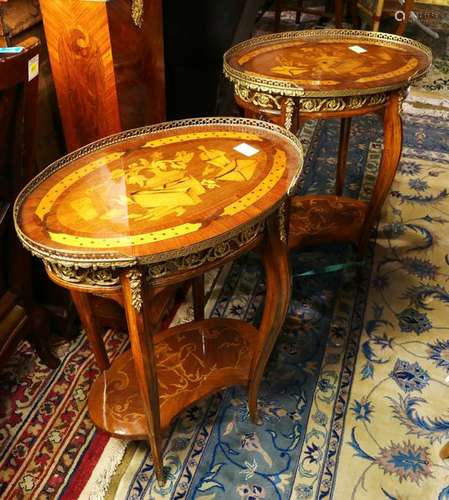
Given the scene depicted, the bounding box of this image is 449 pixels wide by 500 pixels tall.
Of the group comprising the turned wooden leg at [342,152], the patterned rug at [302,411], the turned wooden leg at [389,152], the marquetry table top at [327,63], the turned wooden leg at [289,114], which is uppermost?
the marquetry table top at [327,63]

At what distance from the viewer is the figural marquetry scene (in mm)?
976

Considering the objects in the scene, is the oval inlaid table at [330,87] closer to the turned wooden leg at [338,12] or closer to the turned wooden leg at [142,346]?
the turned wooden leg at [142,346]

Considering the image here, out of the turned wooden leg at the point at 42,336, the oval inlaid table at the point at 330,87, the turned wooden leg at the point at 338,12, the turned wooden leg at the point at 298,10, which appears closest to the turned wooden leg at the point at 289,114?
the oval inlaid table at the point at 330,87

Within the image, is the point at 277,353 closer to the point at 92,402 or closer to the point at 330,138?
the point at 92,402

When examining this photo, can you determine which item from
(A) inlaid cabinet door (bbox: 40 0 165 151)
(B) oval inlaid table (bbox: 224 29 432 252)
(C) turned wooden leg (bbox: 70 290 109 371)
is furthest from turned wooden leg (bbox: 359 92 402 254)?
(C) turned wooden leg (bbox: 70 290 109 371)

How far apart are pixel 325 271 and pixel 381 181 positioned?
0.34 meters

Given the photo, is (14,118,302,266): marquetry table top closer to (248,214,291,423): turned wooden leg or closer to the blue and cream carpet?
(248,214,291,423): turned wooden leg

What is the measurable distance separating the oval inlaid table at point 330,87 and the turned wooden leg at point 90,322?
28.0 inches

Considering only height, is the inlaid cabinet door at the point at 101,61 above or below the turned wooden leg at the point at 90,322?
above

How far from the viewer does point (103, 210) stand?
38.1 inches

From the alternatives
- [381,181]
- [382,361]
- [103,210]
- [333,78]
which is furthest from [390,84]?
[103,210]

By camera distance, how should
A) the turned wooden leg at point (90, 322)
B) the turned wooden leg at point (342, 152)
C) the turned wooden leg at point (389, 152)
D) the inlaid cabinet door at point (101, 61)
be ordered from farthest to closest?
1. the turned wooden leg at point (342, 152)
2. the turned wooden leg at point (389, 152)
3. the inlaid cabinet door at point (101, 61)
4. the turned wooden leg at point (90, 322)

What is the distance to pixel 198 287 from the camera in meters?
1.48

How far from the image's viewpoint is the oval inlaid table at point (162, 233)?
884mm
